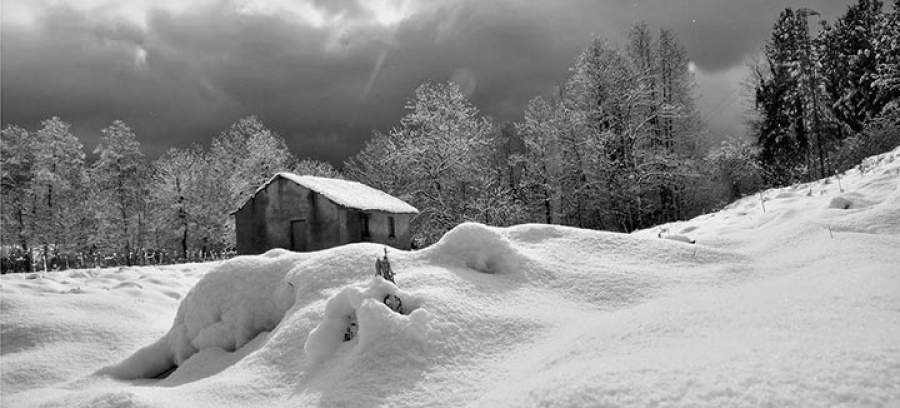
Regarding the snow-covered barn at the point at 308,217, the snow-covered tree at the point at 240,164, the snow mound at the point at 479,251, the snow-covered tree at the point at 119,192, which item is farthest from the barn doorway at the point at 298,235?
the snow-covered tree at the point at 119,192

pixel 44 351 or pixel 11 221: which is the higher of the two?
pixel 11 221

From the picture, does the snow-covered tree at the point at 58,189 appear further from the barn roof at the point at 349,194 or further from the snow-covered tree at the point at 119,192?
the barn roof at the point at 349,194

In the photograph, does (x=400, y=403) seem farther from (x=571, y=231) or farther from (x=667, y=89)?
(x=667, y=89)

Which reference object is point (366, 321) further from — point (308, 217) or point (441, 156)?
point (441, 156)

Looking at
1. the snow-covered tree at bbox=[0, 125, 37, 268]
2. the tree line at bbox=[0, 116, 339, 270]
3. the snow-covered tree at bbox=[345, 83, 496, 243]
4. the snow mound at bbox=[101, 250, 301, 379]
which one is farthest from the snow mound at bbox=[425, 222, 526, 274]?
the snow-covered tree at bbox=[0, 125, 37, 268]

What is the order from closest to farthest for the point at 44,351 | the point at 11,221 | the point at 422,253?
the point at 422,253, the point at 44,351, the point at 11,221

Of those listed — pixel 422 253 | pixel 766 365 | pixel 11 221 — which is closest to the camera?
pixel 766 365

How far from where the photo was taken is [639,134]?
22078 millimetres

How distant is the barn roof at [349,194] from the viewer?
1877 centimetres

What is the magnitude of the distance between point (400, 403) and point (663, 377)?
1201 mm

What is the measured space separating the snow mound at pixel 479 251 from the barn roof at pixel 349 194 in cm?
1485

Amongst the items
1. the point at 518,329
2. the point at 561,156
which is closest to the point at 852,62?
the point at 561,156

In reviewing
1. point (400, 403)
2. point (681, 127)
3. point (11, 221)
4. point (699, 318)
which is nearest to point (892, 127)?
point (681, 127)

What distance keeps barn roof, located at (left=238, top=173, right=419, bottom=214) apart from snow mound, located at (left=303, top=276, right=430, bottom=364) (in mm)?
15674
